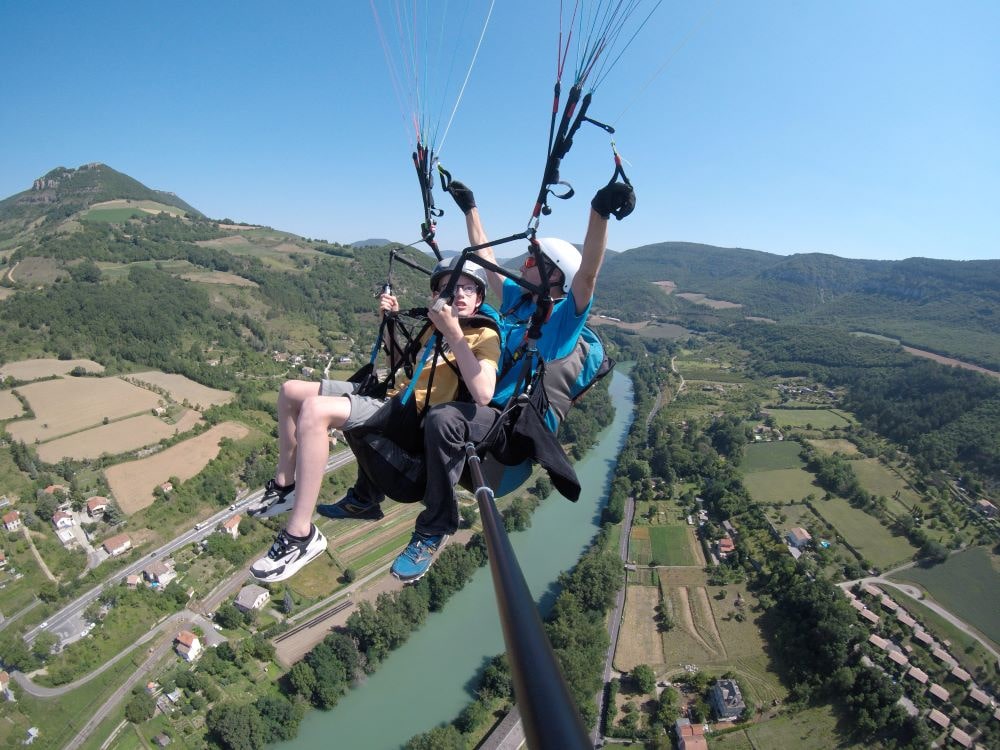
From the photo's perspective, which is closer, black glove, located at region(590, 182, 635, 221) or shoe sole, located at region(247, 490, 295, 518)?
black glove, located at region(590, 182, 635, 221)

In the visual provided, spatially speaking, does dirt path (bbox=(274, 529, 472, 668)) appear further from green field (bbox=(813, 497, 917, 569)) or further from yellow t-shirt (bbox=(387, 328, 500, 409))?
green field (bbox=(813, 497, 917, 569))

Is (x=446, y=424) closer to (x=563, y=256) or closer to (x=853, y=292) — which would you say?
(x=563, y=256)

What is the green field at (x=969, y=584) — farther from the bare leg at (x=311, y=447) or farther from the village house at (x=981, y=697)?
the bare leg at (x=311, y=447)

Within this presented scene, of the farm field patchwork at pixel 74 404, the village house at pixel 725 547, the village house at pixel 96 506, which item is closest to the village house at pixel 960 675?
the village house at pixel 725 547

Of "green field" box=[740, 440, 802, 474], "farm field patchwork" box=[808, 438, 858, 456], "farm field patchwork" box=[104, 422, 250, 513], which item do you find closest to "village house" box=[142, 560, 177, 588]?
"farm field patchwork" box=[104, 422, 250, 513]

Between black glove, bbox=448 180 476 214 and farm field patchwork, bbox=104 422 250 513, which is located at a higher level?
black glove, bbox=448 180 476 214

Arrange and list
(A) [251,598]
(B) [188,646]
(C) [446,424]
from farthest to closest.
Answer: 1. (A) [251,598]
2. (B) [188,646]
3. (C) [446,424]

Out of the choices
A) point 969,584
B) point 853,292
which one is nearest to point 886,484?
point 969,584
